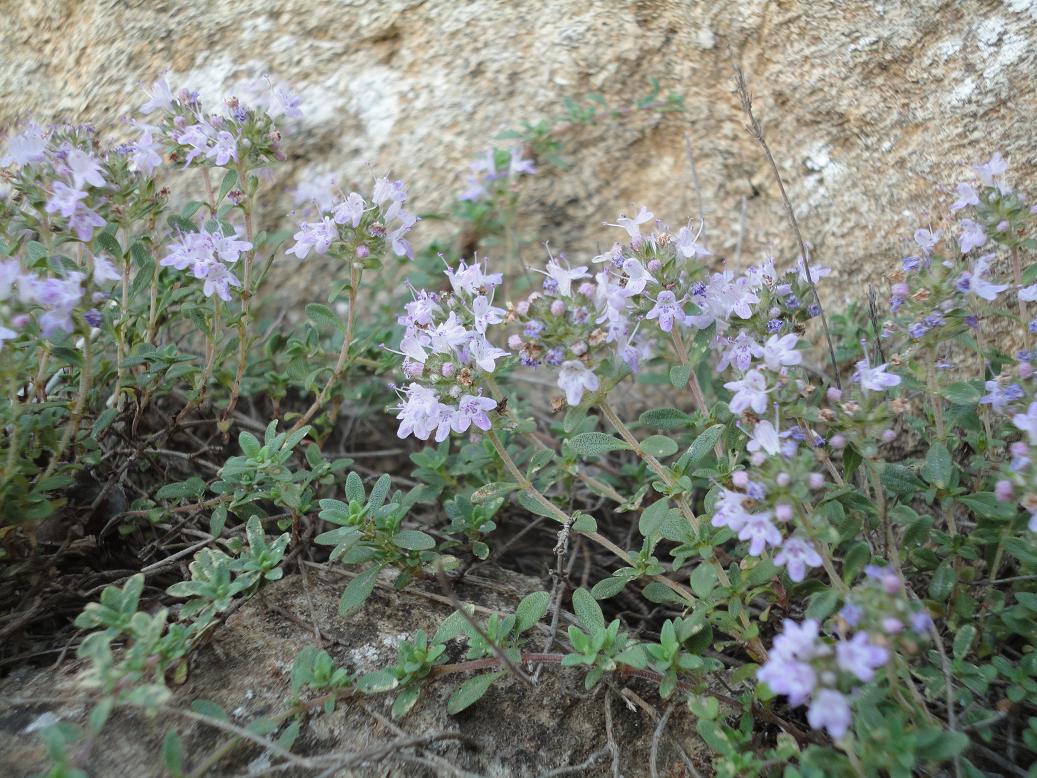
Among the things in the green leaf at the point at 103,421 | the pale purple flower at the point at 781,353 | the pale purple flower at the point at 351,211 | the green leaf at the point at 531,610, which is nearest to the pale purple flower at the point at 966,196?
the pale purple flower at the point at 781,353

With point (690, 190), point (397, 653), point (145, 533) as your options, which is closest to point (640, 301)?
point (397, 653)

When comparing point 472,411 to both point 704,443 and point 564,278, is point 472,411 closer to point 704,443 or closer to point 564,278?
point 564,278

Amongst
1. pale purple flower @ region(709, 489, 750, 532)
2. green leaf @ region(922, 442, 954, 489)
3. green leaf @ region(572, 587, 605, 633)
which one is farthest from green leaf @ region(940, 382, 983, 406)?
green leaf @ region(572, 587, 605, 633)

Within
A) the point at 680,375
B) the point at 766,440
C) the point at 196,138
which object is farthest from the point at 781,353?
the point at 196,138

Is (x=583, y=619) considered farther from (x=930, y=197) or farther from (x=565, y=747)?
(x=930, y=197)

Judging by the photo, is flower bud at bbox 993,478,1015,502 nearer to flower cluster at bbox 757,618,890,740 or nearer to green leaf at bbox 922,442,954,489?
green leaf at bbox 922,442,954,489

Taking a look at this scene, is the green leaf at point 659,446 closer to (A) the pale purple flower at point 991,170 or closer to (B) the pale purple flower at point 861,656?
(B) the pale purple flower at point 861,656
